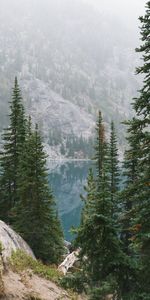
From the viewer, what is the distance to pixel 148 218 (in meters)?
14.0

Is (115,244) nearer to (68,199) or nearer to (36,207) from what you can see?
(36,207)

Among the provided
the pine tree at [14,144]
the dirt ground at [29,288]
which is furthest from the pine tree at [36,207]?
the dirt ground at [29,288]

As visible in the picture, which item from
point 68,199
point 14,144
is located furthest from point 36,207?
point 68,199

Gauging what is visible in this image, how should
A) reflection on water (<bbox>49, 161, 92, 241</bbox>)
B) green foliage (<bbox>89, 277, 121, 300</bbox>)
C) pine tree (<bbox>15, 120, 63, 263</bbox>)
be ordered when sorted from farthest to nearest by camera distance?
reflection on water (<bbox>49, 161, 92, 241</bbox>)
pine tree (<bbox>15, 120, 63, 263</bbox>)
green foliage (<bbox>89, 277, 121, 300</bbox>)

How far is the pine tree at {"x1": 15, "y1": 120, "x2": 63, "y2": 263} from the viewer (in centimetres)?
3378

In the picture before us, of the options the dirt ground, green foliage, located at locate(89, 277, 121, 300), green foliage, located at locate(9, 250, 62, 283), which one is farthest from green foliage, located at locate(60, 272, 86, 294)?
green foliage, located at locate(9, 250, 62, 283)

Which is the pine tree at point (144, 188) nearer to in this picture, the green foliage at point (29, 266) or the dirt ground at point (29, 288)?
the dirt ground at point (29, 288)

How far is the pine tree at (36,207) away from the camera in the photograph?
1330 inches

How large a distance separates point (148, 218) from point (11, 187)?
3155cm

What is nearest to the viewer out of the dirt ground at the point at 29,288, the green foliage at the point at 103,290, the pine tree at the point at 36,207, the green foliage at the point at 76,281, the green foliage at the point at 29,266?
the green foliage at the point at 103,290

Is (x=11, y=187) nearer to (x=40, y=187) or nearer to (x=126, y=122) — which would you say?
(x=40, y=187)

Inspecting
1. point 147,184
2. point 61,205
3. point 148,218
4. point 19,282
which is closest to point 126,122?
point 147,184

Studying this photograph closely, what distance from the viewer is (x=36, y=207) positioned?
33875 mm

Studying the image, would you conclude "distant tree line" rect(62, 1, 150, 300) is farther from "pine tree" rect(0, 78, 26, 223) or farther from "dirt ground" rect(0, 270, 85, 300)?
"pine tree" rect(0, 78, 26, 223)
